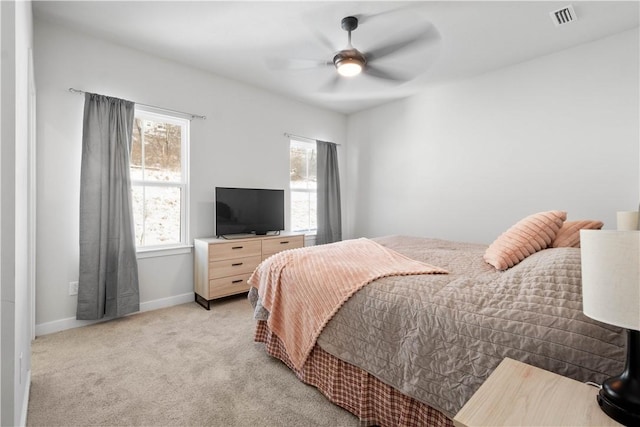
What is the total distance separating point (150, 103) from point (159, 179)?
0.82 meters

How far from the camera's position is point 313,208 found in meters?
4.96

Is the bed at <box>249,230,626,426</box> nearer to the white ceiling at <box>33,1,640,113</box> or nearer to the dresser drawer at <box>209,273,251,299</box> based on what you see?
the dresser drawer at <box>209,273,251,299</box>

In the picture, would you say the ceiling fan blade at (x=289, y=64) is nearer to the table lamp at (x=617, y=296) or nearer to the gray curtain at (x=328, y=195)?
the gray curtain at (x=328, y=195)

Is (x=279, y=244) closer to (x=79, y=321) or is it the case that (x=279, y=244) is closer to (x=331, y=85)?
(x=79, y=321)

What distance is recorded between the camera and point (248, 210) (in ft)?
12.4

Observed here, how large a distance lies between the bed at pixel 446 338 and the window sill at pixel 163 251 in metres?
2.18

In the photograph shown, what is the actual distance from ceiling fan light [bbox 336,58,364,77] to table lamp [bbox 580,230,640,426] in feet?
7.20

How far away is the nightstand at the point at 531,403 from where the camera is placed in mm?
725

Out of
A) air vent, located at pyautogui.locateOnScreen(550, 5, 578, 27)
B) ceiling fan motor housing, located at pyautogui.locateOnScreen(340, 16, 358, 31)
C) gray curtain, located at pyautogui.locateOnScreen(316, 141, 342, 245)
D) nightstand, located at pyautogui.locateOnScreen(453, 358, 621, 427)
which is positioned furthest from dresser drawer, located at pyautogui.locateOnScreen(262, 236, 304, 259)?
air vent, located at pyautogui.locateOnScreen(550, 5, 578, 27)

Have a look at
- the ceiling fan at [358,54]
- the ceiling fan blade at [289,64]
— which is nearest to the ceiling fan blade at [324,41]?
the ceiling fan at [358,54]

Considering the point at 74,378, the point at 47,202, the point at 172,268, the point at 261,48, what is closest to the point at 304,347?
the point at 74,378

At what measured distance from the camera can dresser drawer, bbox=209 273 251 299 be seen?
3.23 metres

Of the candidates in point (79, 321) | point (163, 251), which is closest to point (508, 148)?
point (163, 251)

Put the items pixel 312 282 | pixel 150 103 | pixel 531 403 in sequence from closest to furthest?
pixel 531 403 → pixel 312 282 → pixel 150 103
